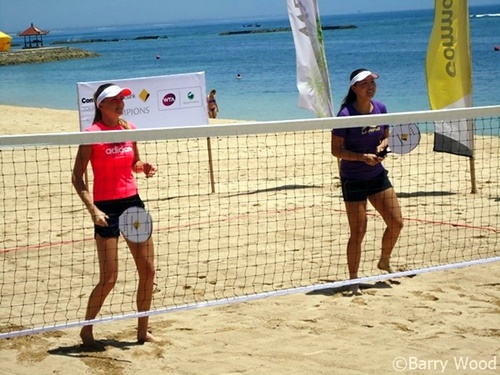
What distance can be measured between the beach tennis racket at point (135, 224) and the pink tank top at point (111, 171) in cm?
13

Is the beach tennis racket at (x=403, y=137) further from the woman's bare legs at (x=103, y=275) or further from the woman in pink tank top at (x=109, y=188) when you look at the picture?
the woman's bare legs at (x=103, y=275)

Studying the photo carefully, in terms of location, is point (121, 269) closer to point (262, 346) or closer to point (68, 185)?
point (262, 346)

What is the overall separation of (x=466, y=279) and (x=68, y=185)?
7.35 meters

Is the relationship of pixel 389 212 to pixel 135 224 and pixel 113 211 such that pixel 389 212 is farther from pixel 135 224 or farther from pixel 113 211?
pixel 113 211

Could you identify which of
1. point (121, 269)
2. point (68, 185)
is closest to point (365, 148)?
point (121, 269)

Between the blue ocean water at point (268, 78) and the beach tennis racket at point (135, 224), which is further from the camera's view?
the blue ocean water at point (268, 78)

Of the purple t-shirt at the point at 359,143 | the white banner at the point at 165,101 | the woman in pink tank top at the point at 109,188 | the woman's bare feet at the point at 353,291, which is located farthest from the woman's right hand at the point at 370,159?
the white banner at the point at 165,101

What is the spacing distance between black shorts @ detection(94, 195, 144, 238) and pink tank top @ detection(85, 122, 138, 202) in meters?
0.03

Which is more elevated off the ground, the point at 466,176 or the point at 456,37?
the point at 456,37

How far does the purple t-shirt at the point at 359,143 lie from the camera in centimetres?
716

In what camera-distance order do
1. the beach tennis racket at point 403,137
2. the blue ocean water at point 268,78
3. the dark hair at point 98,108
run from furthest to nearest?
the blue ocean water at point 268,78 < the beach tennis racket at point 403,137 < the dark hair at point 98,108

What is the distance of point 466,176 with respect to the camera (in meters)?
12.6

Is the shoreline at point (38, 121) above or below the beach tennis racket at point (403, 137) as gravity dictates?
above

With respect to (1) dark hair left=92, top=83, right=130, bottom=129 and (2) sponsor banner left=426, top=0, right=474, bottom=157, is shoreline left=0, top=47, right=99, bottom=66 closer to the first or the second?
(2) sponsor banner left=426, top=0, right=474, bottom=157
